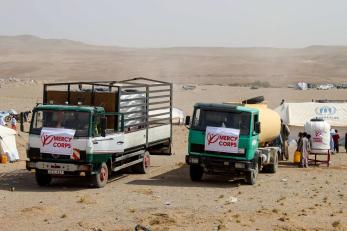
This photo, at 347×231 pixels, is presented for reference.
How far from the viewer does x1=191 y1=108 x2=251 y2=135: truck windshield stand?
68.0 ft

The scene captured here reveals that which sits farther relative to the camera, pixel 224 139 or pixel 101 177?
pixel 224 139

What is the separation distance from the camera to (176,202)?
17312mm

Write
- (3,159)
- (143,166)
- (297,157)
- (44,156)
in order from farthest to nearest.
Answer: (297,157)
(3,159)
(143,166)
(44,156)

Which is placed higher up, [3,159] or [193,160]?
[193,160]

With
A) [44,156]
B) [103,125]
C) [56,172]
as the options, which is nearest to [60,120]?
[44,156]

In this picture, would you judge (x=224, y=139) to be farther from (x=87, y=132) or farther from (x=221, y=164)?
(x=87, y=132)

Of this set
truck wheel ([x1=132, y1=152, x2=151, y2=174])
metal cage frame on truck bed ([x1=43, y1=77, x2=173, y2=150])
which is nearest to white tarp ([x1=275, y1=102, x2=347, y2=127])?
metal cage frame on truck bed ([x1=43, y1=77, x2=173, y2=150])

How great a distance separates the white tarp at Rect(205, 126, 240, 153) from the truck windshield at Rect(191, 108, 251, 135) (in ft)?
0.66

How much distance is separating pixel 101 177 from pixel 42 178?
1.71 metres

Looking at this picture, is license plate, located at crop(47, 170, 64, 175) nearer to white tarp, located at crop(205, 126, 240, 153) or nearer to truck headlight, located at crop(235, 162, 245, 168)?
white tarp, located at crop(205, 126, 240, 153)

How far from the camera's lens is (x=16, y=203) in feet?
55.3

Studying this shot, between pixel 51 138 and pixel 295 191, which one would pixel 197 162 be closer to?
pixel 295 191

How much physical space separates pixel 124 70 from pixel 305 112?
90985mm

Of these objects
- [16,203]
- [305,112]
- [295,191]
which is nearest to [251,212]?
[295,191]
